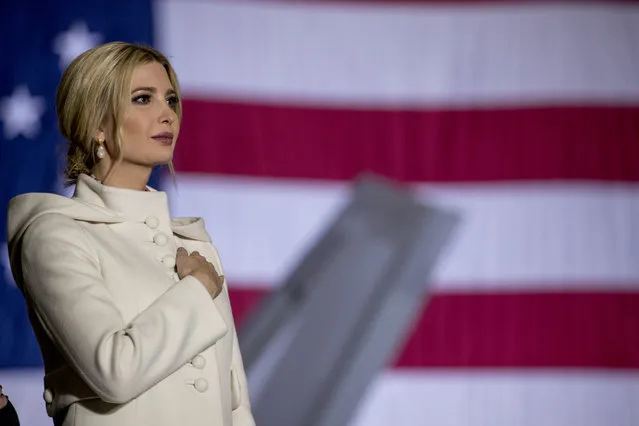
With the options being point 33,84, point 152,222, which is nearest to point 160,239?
point 152,222

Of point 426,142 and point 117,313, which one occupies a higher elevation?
point 117,313

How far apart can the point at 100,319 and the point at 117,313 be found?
0.02 m

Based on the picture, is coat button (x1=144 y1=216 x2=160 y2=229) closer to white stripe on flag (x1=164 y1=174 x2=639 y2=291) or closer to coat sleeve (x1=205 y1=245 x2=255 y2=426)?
coat sleeve (x1=205 y1=245 x2=255 y2=426)

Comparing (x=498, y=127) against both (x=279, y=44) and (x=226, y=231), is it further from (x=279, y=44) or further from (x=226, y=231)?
(x=226, y=231)

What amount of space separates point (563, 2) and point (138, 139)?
4.78 feet

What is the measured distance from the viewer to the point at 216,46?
1.86 metres

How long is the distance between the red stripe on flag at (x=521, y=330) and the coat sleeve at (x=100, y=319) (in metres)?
1.10

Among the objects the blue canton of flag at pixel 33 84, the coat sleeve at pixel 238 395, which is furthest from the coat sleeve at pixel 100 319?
the blue canton of flag at pixel 33 84

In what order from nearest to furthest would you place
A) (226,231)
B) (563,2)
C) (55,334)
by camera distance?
1. (55,334)
2. (226,231)
3. (563,2)

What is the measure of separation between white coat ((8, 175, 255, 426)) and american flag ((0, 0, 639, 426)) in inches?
40.1

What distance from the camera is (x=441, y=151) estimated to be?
188 cm

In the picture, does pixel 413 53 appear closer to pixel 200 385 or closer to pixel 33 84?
→ pixel 33 84

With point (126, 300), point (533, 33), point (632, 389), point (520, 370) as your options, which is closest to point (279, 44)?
point (533, 33)

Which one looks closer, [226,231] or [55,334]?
[55,334]
